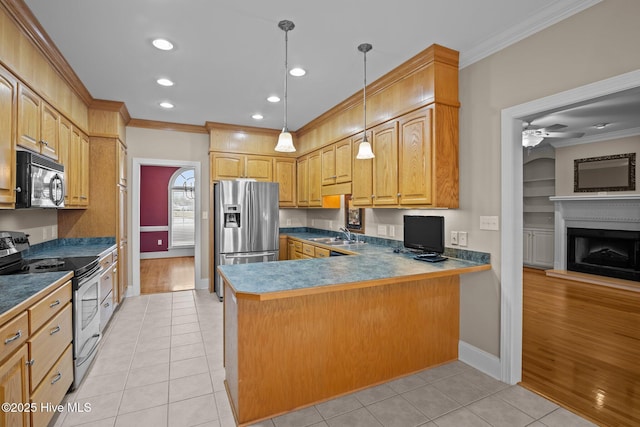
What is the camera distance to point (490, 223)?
8.23 ft

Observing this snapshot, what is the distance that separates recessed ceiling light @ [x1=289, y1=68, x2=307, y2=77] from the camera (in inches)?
118

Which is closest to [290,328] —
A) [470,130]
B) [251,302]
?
[251,302]

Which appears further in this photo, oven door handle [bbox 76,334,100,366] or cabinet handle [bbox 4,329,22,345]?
oven door handle [bbox 76,334,100,366]

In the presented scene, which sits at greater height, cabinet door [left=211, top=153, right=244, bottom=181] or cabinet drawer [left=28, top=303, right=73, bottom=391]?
cabinet door [left=211, top=153, right=244, bottom=181]

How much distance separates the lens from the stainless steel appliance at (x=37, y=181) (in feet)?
7.18

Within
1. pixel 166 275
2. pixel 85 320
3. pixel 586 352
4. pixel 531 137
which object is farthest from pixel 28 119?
pixel 531 137

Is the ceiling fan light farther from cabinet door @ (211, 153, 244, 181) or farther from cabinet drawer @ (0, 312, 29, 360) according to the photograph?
cabinet drawer @ (0, 312, 29, 360)

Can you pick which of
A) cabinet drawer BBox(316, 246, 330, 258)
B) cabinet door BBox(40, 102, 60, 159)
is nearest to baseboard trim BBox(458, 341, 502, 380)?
cabinet drawer BBox(316, 246, 330, 258)

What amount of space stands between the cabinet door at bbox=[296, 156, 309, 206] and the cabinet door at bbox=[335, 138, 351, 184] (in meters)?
1.04

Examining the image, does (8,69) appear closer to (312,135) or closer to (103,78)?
(103,78)

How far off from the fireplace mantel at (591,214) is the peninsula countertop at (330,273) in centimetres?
476

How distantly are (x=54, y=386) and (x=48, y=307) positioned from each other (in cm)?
50

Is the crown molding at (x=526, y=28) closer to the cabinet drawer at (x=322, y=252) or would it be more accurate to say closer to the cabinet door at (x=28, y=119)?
the cabinet drawer at (x=322, y=252)

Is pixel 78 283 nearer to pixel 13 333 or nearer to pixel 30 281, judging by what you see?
pixel 30 281
